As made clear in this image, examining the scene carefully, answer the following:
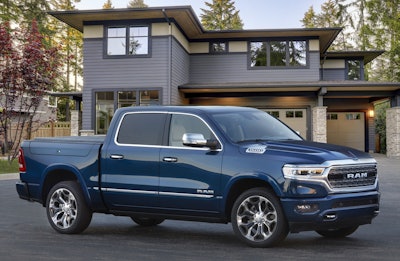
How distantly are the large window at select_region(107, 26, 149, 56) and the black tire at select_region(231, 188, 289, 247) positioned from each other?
2073 centimetres

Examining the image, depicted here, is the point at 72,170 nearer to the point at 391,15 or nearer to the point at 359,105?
the point at 359,105

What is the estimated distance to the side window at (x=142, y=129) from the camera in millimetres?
8234

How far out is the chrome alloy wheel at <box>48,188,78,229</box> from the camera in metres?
8.74

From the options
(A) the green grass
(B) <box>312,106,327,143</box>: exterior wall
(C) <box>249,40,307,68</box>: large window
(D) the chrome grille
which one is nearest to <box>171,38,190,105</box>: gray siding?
(C) <box>249,40,307,68</box>: large window

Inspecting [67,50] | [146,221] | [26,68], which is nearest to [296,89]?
[26,68]

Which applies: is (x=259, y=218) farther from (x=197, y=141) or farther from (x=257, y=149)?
(x=197, y=141)

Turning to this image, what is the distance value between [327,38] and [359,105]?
6365 millimetres

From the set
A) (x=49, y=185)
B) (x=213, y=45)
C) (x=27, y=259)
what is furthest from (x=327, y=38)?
(x=27, y=259)

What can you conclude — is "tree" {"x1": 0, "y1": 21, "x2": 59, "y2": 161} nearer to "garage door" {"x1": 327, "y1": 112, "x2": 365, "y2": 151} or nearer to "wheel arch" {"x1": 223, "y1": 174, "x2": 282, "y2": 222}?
"wheel arch" {"x1": 223, "y1": 174, "x2": 282, "y2": 222}

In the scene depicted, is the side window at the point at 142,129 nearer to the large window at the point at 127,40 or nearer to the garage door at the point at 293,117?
the large window at the point at 127,40

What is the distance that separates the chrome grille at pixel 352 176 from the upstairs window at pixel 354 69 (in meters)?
29.6

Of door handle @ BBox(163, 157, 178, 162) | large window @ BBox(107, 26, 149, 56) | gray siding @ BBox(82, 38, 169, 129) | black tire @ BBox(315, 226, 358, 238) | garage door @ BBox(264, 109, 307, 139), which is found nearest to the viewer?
door handle @ BBox(163, 157, 178, 162)

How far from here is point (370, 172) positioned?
7.43m

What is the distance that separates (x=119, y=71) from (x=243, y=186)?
2093 centimetres
